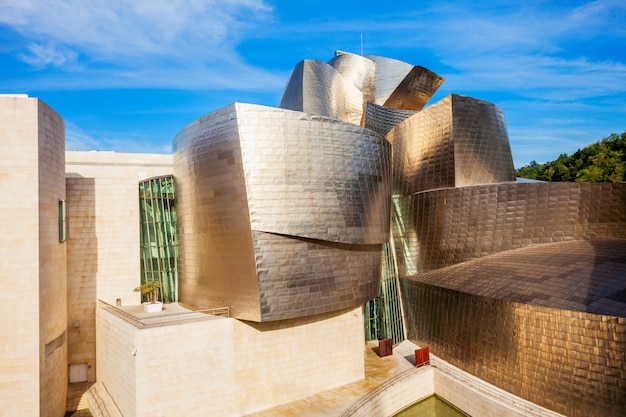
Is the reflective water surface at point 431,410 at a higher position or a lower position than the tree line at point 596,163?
lower

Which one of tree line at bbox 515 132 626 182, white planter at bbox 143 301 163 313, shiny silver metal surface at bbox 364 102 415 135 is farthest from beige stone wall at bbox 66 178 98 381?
tree line at bbox 515 132 626 182

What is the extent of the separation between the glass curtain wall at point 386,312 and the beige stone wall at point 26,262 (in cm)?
1374

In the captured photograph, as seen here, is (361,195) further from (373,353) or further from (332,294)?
(373,353)

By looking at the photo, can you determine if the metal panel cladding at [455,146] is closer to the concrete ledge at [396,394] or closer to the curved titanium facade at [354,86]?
the curved titanium facade at [354,86]

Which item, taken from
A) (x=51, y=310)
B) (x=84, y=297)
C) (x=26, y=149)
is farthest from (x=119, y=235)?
(x=26, y=149)

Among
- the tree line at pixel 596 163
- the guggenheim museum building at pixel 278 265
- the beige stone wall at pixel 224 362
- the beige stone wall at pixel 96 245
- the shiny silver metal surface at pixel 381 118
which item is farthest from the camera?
the tree line at pixel 596 163

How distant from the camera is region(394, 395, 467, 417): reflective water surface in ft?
52.1

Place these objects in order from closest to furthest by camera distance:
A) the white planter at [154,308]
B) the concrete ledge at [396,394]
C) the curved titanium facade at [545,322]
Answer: the curved titanium facade at [545,322] → the concrete ledge at [396,394] → the white planter at [154,308]

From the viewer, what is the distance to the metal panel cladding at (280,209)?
13.4 metres

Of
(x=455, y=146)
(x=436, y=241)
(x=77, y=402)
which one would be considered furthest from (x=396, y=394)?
(x=77, y=402)

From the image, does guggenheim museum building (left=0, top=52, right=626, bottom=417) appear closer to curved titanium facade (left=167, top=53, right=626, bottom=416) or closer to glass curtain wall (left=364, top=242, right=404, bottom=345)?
curved titanium facade (left=167, top=53, right=626, bottom=416)

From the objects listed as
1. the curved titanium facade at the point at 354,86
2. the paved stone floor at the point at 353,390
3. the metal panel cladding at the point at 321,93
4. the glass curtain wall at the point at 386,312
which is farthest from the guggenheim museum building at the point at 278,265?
the curved titanium facade at the point at 354,86

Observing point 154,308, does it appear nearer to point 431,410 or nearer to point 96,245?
point 96,245

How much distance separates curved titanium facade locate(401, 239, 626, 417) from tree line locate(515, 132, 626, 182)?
3459 cm
